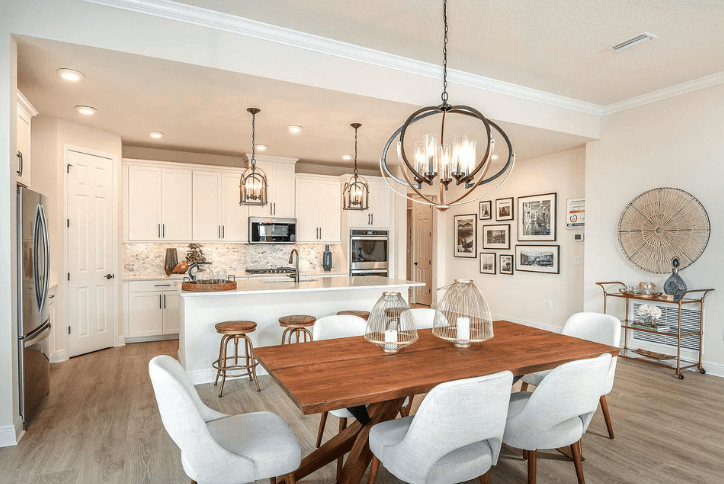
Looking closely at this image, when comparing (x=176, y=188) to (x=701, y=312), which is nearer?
(x=701, y=312)

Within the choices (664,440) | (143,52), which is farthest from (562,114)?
(143,52)

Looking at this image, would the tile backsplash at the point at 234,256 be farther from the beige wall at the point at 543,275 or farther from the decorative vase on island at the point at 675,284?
the decorative vase on island at the point at 675,284

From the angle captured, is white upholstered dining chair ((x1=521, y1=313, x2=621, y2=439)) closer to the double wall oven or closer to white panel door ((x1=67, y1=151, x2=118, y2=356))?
the double wall oven

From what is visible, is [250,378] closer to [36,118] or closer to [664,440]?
[664,440]

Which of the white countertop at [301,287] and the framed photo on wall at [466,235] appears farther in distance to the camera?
the framed photo on wall at [466,235]

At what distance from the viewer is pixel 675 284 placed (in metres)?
4.17

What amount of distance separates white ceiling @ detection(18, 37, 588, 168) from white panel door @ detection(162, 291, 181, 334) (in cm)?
204

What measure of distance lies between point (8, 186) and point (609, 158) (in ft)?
18.7

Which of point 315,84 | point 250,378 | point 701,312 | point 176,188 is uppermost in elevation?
point 315,84

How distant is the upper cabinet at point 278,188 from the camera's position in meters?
6.29

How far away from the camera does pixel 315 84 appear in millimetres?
3395

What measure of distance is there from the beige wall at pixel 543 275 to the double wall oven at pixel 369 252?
1.54 metres

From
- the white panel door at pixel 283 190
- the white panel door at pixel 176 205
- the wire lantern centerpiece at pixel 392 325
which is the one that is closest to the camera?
the wire lantern centerpiece at pixel 392 325

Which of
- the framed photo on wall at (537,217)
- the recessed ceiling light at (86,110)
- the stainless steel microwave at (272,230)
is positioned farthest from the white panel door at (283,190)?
the framed photo on wall at (537,217)
